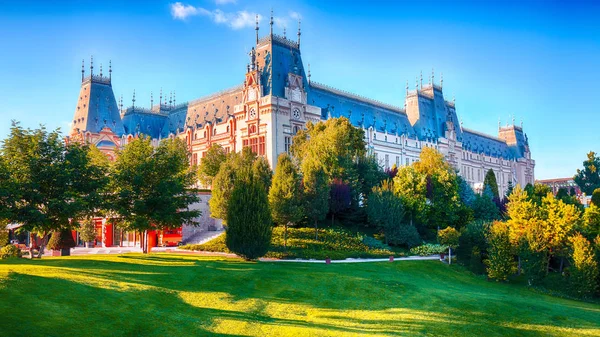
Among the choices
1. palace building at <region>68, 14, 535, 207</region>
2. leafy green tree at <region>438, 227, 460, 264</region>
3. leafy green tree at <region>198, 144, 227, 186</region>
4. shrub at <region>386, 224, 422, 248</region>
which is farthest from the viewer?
palace building at <region>68, 14, 535, 207</region>

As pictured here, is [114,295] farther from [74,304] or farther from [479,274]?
[479,274]

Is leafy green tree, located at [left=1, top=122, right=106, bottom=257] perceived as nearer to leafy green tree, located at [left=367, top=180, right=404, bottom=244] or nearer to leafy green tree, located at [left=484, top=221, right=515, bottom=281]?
leafy green tree, located at [left=367, top=180, right=404, bottom=244]

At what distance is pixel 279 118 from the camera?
227 feet

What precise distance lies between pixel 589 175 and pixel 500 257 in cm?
6895

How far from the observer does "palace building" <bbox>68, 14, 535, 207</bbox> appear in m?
70.9

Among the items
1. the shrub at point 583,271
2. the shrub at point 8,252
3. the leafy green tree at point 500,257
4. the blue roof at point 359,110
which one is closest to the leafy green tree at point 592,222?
the shrub at point 583,271

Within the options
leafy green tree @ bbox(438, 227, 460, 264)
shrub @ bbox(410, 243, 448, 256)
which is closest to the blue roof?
shrub @ bbox(410, 243, 448, 256)

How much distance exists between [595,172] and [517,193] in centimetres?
6077

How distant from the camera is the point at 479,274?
133 ft

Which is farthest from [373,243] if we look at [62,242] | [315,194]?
[62,242]

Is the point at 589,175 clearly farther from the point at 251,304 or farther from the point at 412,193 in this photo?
the point at 251,304

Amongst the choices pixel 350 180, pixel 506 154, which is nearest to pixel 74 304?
pixel 350 180

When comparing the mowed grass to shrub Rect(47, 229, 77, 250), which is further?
shrub Rect(47, 229, 77, 250)

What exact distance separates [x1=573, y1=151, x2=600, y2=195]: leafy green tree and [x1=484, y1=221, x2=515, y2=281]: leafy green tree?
66.3 metres
